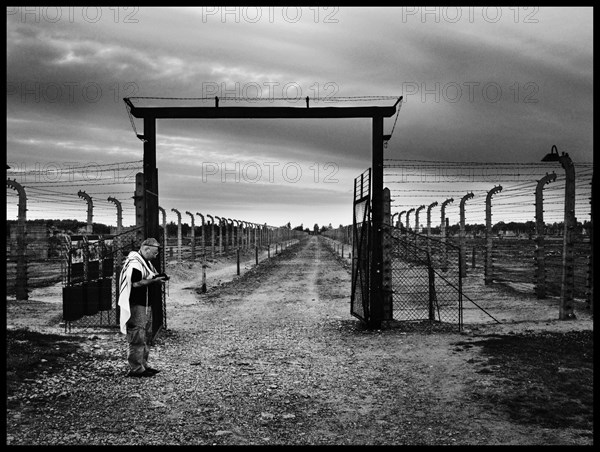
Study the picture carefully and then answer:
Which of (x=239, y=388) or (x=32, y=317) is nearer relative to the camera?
(x=239, y=388)

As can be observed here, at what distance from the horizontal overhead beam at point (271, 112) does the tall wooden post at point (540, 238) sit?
25.6 feet

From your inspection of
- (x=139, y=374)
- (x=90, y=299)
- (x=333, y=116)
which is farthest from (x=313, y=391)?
(x=90, y=299)

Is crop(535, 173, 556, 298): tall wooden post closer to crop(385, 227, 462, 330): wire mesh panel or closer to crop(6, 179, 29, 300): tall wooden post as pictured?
crop(385, 227, 462, 330): wire mesh panel

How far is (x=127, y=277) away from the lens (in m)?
7.14

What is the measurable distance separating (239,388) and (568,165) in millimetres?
9748

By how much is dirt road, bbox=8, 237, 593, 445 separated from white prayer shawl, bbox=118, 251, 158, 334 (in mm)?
879

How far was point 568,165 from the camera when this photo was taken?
1184cm

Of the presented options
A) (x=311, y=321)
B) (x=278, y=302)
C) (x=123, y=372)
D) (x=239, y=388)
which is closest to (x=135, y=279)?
(x=123, y=372)

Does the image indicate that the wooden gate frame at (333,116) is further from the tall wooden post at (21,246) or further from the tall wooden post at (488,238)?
the tall wooden post at (488,238)

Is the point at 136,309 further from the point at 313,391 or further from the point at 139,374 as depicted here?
the point at 313,391

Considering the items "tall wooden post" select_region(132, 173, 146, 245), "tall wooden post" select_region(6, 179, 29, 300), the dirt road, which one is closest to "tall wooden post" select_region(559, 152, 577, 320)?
the dirt road

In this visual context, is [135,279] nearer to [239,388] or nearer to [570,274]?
[239,388]

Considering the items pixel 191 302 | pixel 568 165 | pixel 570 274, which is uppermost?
pixel 568 165

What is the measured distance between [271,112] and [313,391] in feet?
20.2
